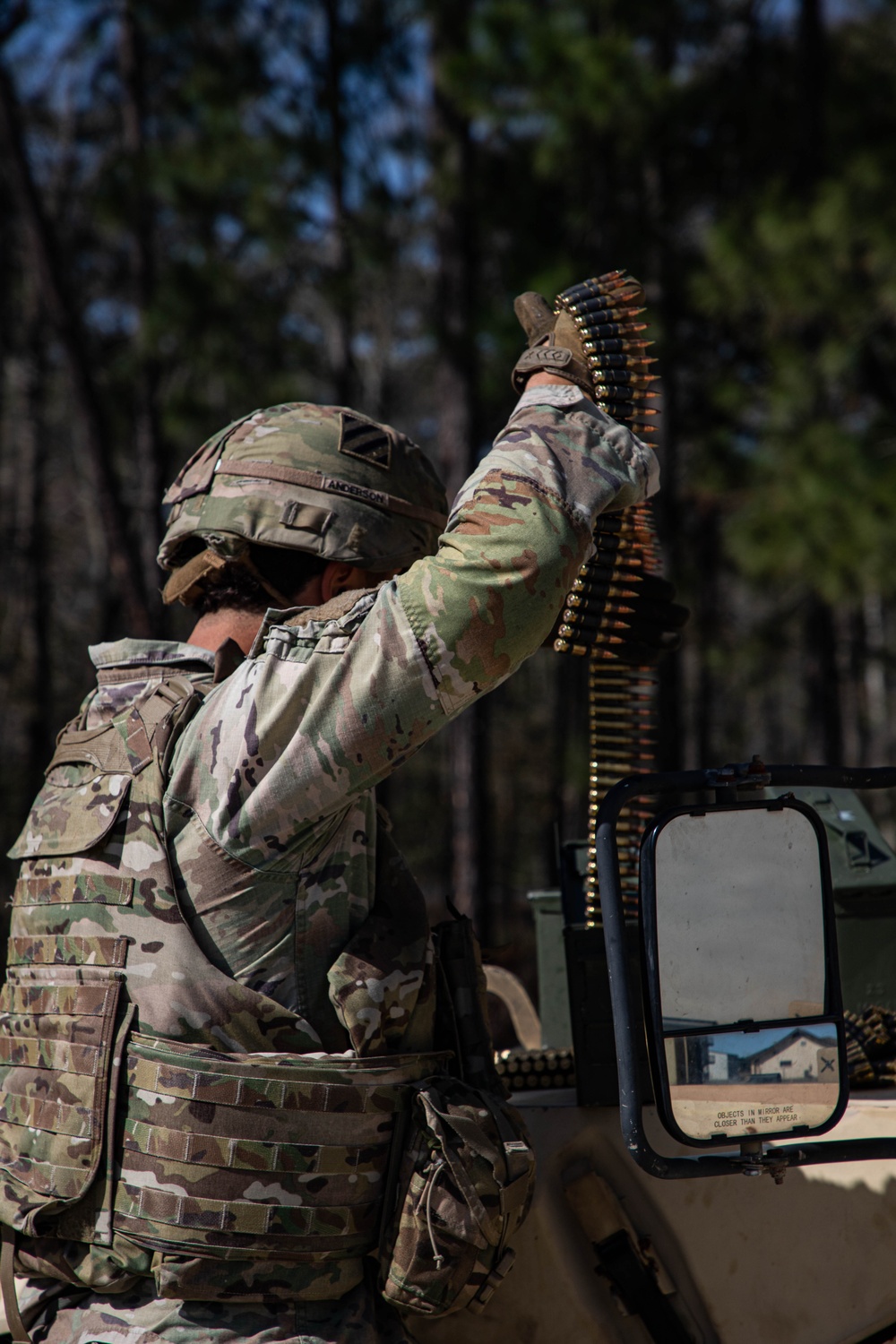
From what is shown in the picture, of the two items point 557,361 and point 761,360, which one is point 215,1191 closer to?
point 557,361

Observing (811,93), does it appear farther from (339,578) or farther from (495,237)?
(339,578)

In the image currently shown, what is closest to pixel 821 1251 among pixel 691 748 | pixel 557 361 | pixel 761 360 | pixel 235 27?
pixel 557 361

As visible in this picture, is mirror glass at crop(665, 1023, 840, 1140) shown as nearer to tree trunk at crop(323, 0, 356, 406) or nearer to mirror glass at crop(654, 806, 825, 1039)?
mirror glass at crop(654, 806, 825, 1039)

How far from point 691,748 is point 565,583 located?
64.6ft

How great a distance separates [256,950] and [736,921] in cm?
73

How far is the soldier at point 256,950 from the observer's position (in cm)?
177

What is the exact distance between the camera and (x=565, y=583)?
1.83 metres

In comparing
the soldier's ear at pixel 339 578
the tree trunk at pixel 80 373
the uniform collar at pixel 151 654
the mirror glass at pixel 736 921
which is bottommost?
the mirror glass at pixel 736 921

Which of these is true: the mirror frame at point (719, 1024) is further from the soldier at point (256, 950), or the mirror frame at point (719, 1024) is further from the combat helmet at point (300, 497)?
the combat helmet at point (300, 497)

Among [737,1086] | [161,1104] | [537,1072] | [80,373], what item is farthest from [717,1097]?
[80,373]

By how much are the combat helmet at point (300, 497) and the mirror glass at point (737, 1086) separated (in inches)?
42.5

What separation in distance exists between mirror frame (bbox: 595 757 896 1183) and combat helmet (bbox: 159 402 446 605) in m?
0.79

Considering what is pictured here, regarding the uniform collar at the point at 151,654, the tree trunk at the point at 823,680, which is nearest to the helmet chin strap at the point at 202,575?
the uniform collar at the point at 151,654

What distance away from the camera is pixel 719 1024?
5.65 ft
